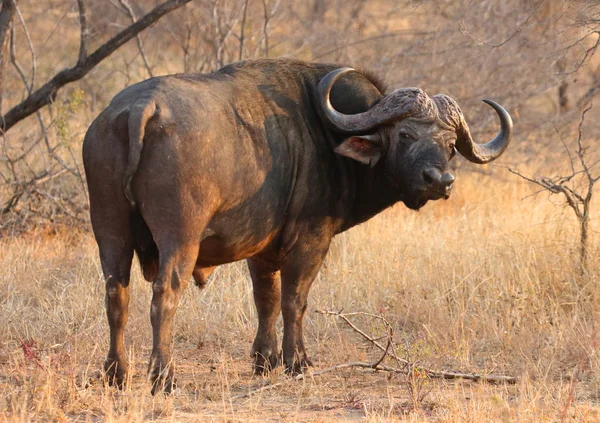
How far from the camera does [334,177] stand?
6.25m

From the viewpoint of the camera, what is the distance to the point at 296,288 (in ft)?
20.5

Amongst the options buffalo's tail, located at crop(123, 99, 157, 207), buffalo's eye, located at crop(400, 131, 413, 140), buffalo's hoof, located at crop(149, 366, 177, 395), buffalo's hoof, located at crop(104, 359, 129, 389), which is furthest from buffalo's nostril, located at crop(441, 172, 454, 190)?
buffalo's hoof, located at crop(104, 359, 129, 389)

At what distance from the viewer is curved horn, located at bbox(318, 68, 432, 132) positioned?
19.8 ft

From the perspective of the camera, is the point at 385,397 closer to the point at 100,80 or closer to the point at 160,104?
the point at 160,104

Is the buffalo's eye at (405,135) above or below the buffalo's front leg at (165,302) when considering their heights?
above

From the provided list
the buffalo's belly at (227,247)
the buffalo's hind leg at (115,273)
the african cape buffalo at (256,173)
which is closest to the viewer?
the african cape buffalo at (256,173)

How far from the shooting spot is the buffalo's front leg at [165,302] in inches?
204

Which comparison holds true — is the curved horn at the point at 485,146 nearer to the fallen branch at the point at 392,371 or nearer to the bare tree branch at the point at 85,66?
the fallen branch at the point at 392,371

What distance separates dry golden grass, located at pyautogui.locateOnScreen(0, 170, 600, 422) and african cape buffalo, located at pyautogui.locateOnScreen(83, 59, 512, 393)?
0.44 metres

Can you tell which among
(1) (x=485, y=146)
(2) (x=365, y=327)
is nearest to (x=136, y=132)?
(1) (x=485, y=146)

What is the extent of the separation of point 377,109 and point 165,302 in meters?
1.94

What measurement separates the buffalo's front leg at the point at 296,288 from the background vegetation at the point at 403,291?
0.31 m

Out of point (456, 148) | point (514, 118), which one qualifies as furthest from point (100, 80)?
point (456, 148)

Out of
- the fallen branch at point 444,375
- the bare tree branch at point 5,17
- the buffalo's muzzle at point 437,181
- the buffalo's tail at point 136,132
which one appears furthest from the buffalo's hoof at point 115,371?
the bare tree branch at point 5,17
